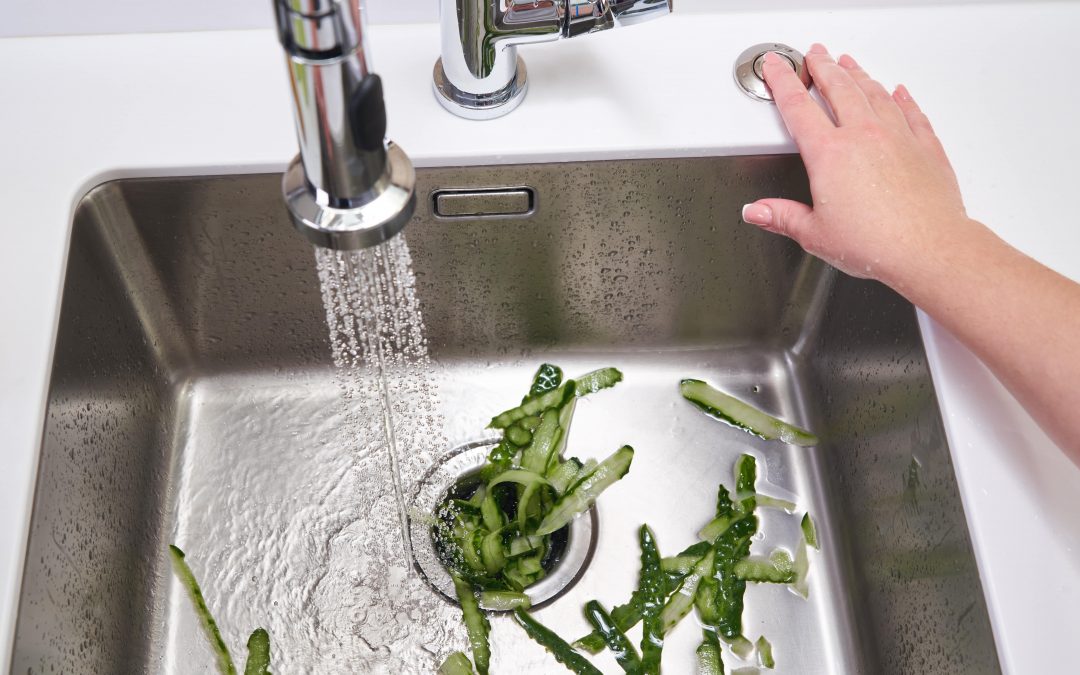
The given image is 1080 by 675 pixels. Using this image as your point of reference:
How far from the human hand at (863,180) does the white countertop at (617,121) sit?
0.03 metres

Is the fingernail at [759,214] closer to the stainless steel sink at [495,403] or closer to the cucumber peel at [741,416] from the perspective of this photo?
the stainless steel sink at [495,403]

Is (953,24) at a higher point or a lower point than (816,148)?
higher

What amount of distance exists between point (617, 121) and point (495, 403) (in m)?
0.28

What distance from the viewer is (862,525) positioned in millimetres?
766

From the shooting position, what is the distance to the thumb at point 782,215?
663 millimetres

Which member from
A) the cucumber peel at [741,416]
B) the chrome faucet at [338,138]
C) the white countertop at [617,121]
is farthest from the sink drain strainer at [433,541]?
the chrome faucet at [338,138]

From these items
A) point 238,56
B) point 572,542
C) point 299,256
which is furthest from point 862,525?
point 238,56

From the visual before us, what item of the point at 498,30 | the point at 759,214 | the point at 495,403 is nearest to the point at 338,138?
the point at 498,30

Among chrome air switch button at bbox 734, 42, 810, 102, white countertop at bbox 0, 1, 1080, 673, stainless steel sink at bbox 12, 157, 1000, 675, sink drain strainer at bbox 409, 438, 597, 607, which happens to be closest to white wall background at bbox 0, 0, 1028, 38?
white countertop at bbox 0, 1, 1080, 673

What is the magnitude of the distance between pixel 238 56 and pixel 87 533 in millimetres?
381

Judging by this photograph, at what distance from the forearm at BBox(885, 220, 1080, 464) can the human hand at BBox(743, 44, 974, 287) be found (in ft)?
0.04

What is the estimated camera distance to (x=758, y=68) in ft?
2.42

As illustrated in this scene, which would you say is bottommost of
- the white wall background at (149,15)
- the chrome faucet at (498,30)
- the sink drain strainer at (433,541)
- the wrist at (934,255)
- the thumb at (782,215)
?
the sink drain strainer at (433,541)

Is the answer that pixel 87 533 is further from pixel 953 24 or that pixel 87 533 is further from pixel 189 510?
pixel 953 24
